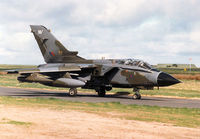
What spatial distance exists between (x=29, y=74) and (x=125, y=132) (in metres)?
17.1

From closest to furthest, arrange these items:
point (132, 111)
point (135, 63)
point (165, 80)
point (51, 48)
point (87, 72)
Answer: point (132, 111) < point (165, 80) < point (135, 63) < point (87, 72) < point (51, 48)

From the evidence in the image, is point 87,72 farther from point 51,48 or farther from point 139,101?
point 139,101

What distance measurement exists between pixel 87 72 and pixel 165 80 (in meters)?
7.17

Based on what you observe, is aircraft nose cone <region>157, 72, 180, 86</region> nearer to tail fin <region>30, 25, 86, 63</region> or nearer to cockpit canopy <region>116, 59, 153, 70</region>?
cockpit canopy <region>116, 59, 153, 70</region>

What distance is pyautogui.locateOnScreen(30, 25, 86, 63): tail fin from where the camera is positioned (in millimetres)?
→ 28703

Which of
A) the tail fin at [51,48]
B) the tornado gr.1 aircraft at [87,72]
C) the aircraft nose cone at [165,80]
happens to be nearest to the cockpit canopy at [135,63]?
the tornado gr.1 aircraft at [87,72]

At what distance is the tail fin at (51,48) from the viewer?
28.7 metres

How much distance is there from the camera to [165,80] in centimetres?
2250

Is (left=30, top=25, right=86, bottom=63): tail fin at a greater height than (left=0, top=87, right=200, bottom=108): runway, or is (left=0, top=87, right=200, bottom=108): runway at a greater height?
(left=30, top=25, right=86, bottom=63): tail fin

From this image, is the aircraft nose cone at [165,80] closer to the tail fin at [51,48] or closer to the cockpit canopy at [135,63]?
the cockpit canopy at [135,63]

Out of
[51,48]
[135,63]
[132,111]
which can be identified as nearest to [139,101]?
[135,63]

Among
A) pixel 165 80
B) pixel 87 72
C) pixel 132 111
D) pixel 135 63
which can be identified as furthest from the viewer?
pixel 87 72

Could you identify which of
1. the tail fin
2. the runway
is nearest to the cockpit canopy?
the runway

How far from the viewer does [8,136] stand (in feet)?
29.0
